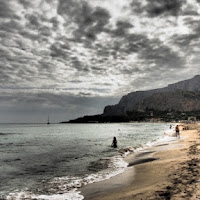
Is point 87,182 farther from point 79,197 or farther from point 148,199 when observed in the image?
point 148,199

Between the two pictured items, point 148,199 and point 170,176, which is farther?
point 170,176

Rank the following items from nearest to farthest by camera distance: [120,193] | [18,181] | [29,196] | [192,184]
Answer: [192,184] < [120,193] < [29,196] < [18,181]

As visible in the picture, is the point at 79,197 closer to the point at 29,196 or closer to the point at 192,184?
the point at 29,196

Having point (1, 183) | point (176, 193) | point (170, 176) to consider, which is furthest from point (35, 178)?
point (176, 193)

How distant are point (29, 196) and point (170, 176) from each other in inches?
324

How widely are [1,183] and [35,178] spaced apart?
241cm

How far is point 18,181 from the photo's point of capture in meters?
16.0

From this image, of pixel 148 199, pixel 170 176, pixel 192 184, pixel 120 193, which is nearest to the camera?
pixel 148 199

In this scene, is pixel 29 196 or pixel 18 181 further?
pixel 18 181

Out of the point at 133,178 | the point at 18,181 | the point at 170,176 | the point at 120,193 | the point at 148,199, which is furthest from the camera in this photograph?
the point at 18,181

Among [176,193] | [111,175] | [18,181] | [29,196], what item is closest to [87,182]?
[111,175]

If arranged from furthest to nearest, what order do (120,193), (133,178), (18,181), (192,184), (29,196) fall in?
(18,181) → (133,178) → (29,196) → (120,193) → (192,184)

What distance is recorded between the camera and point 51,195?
12102 millimetres

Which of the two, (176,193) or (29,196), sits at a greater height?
→ (176,193)
